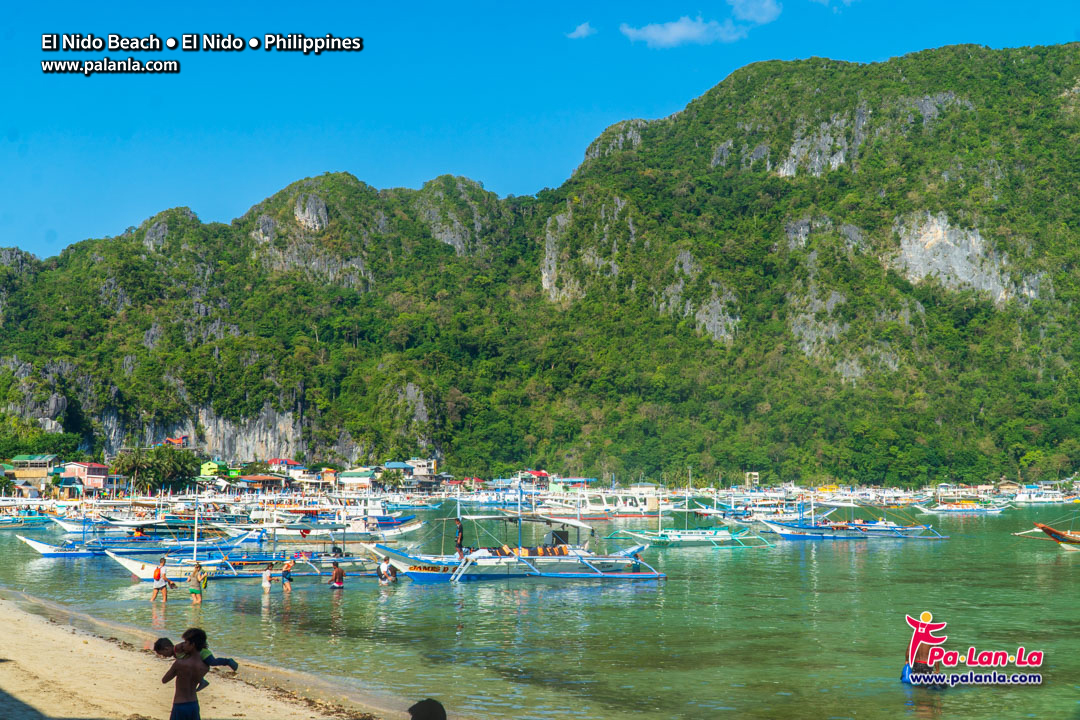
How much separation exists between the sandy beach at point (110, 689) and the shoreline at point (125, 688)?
0.02 m

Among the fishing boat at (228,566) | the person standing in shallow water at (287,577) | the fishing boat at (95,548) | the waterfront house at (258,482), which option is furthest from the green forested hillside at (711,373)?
the person standing in shallow water at (287,577)

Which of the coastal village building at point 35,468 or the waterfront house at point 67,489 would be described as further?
the coastal village building at point 35,468

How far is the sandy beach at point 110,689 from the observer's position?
56.3ft

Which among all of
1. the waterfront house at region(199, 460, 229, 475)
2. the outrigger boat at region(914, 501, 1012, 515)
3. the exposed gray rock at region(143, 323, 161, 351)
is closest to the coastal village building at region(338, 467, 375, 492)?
the waterfront house at region(199, 460, 229, 475)

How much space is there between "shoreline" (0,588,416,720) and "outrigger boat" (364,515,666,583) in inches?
663

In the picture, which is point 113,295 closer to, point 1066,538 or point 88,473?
point 88,473

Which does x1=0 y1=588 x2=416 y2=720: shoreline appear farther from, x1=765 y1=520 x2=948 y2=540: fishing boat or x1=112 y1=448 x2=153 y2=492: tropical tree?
→ x1=112 y1=448 x2=153 y2=492: tropical tree

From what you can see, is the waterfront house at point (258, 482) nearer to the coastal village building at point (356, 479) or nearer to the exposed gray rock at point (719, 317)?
the coastal village building at point (356, 479)

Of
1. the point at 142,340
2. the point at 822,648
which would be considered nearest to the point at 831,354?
the point at 142,340

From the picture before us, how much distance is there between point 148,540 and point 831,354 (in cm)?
14817

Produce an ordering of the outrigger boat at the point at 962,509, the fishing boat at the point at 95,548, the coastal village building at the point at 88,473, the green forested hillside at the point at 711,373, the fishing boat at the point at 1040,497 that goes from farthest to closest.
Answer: the green forested hillside at the point at 711,373 → the fishing boat at the point at 1040,497 → the outrigger boat at the point at 962,509 → the coastal village building at the point at 88,473 → the fishing boat at the point at 95,548

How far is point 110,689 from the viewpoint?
19094mm

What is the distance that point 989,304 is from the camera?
185 metres

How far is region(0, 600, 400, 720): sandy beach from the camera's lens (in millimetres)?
17172
